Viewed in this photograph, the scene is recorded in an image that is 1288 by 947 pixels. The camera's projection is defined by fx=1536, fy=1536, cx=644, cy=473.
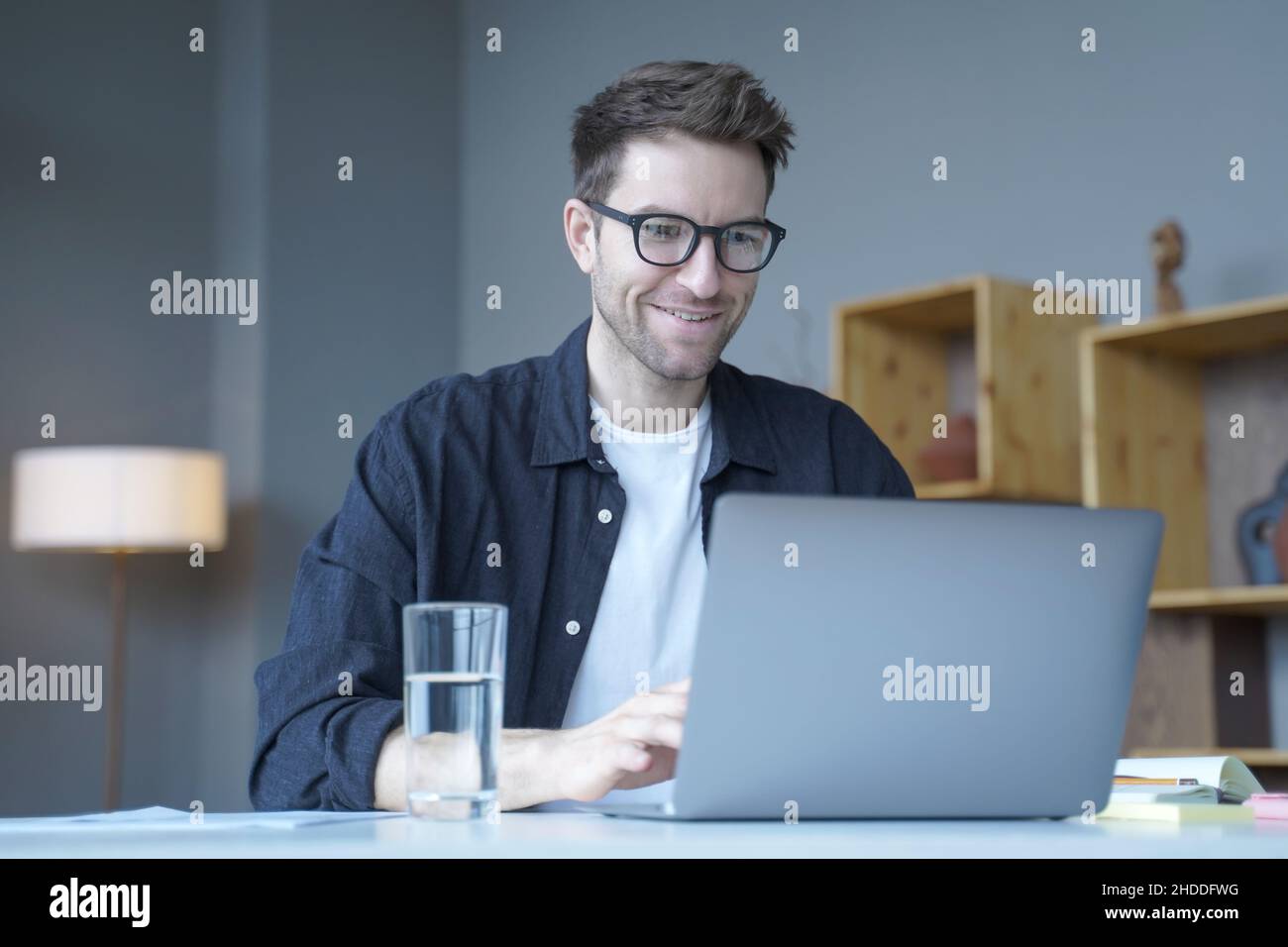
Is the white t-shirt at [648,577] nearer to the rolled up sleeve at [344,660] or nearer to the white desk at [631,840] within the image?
the rolled up sleeve at [344,660]

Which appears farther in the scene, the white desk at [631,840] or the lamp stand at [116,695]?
the lamp stand at [116,695]

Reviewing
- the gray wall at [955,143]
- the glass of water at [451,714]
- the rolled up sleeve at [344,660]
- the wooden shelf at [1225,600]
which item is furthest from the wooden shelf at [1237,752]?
the glass of water at [451,714]

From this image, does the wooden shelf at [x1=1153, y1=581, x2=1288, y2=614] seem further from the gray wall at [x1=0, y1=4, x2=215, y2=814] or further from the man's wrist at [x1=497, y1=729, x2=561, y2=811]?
the gray wall at [x1=0, y1=4, x2=215, y2=814]

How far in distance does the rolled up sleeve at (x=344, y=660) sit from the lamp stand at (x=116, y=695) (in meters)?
2.77

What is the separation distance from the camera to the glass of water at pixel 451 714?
0.95 metres

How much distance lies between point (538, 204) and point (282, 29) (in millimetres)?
983

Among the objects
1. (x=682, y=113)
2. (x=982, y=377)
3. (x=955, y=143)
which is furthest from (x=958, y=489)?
(x=682, y=113)

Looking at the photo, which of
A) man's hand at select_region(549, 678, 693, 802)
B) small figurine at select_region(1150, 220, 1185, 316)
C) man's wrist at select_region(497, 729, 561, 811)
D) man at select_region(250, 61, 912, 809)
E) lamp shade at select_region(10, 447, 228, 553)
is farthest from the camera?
lamp shade at select_region(10, 447, 228, 553)

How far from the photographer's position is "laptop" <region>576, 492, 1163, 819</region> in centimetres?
89

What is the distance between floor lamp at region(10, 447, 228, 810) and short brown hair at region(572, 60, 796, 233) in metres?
2.54

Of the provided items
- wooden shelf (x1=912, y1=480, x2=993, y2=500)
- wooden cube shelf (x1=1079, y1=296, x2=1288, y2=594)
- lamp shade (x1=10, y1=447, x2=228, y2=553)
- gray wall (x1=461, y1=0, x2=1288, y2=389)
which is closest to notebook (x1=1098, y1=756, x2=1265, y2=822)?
wooden cube shelf (x1=1079, y1=296, x2=1288, y2=594)
